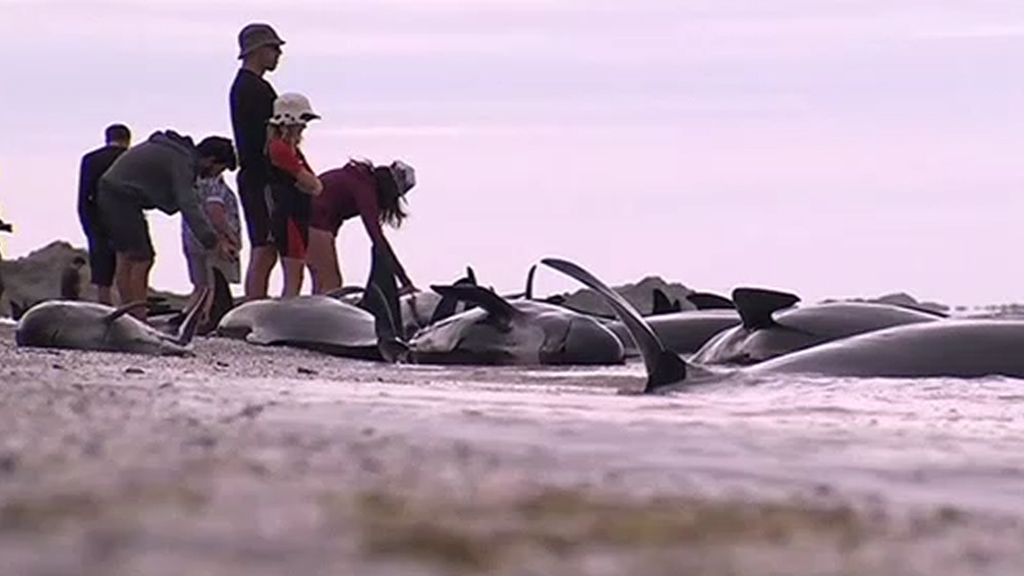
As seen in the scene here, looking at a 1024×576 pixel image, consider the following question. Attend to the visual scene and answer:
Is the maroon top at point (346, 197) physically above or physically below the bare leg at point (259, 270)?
above

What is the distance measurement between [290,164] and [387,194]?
141 centimetres

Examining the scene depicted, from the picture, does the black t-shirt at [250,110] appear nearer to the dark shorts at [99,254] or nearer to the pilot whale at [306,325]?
the pilot whale at [306,325]

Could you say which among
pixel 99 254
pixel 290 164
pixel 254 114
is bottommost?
pixel 99 254

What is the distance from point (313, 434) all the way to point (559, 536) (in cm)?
77

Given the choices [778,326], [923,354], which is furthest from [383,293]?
[923,354]

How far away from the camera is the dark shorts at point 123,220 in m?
11.0

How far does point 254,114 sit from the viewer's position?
10.4 meters

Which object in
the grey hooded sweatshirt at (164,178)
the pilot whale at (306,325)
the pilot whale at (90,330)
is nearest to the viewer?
the pilot whale at (90,330)

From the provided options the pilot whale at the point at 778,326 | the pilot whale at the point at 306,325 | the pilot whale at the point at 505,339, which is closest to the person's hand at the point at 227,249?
the pilot whale at the point at 306,325

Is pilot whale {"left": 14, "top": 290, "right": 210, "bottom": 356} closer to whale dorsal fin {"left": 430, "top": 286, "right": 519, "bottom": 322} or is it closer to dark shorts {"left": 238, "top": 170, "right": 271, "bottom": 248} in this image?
whale dorsal fin {"left": 430, "top": 286, "right": 519, "bottom": 322}

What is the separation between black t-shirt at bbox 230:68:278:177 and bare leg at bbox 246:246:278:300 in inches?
28.3

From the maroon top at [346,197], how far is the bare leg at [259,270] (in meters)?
0.67

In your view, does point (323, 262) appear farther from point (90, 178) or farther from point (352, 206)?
point (90, 178)

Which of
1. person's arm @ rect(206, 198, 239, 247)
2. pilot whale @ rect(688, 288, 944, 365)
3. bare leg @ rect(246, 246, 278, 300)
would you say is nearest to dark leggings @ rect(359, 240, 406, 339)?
pilot whale @ rect(688, 288, 944, 365)
